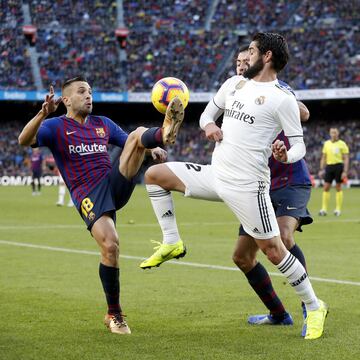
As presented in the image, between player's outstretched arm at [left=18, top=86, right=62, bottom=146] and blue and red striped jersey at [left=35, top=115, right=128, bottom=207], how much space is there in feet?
0.58

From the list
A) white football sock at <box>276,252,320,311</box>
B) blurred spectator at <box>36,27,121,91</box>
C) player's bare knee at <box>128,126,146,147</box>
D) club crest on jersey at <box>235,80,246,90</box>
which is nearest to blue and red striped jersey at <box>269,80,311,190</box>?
white football sock at <box>276,252,320,311</box>

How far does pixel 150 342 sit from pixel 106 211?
4.21ft

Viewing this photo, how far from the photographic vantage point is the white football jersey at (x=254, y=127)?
6.62 metres

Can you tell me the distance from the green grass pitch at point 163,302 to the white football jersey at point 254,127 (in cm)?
138

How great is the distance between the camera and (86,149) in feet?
25.1

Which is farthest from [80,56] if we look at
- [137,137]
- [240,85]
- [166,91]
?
[240,85]

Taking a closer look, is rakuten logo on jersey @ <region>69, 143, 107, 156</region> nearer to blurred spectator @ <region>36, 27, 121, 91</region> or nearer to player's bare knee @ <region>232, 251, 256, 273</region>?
player's bare knee @ <region>232, 251, 256, 273</region>

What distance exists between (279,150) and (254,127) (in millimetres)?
427

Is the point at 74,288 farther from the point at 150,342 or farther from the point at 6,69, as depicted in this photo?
the point at 6,69

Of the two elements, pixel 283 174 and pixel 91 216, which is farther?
pixel 283 174

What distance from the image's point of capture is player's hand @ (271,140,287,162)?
20.7 feet

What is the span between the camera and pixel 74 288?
9922 millimetres

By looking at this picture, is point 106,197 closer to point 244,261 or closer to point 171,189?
point 171,189

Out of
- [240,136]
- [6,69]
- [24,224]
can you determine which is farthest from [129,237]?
[6,69]
